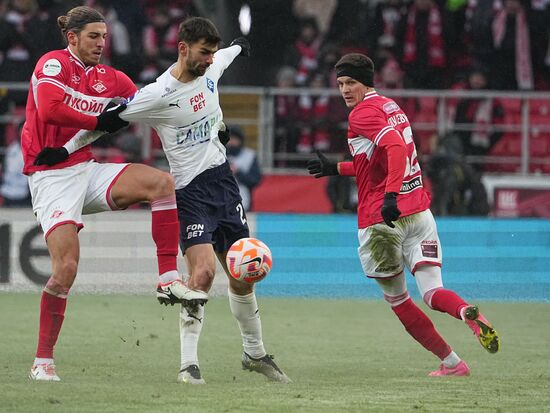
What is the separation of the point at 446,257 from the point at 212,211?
279 inches

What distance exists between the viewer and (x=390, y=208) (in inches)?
343

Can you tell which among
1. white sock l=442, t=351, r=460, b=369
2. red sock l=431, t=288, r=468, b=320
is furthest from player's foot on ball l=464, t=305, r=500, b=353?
white sock l=442, t=351, r=460, b=369

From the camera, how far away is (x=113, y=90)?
9.04m

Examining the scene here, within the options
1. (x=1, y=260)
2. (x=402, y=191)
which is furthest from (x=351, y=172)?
(x=1, y=260)

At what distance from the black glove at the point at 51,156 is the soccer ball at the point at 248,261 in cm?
130

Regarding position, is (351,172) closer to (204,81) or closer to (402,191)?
(402,191)

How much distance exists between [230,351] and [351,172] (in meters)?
1.98

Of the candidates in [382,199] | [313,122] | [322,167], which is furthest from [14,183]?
[382,199]

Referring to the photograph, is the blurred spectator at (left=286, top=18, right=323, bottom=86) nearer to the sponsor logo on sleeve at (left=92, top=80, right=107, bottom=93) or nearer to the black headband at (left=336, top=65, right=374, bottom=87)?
the black headband at (left=336, top=65, right=374, bottom=87)

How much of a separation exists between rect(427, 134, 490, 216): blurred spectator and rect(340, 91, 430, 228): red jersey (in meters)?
8.24

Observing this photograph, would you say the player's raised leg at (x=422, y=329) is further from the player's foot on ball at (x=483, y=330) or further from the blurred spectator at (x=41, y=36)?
the blurred spectator at (x=41, y=36)

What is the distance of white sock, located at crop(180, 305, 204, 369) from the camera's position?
8.51 m

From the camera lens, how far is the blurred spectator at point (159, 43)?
19594mm

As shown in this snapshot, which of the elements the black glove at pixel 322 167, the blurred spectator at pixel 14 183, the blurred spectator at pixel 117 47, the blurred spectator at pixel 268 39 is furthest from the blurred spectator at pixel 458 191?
the black glove at pixel 322 167
